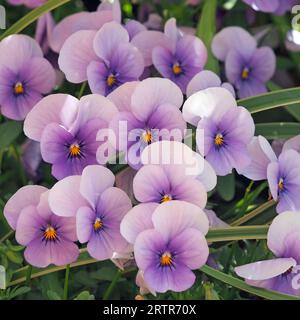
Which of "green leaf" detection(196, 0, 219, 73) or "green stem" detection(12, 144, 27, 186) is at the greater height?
Result: "green leaf" detection(196, 0, 219, 73)

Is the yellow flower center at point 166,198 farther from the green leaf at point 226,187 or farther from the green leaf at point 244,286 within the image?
the green leaf at point 226,187

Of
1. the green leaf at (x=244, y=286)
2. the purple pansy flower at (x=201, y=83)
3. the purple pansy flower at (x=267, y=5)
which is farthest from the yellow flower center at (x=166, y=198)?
the purple pansy flower at (x=267, y=5)

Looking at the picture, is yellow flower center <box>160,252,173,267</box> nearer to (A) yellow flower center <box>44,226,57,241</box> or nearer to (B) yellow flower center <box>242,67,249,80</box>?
(A) yellow flower center <box>44,226,57,241</box>

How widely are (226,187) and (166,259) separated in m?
0.38

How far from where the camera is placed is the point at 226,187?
1562mm

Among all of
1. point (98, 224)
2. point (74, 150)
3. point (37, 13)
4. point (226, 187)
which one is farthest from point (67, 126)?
point (226, 187)

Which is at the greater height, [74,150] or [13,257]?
[74,150]

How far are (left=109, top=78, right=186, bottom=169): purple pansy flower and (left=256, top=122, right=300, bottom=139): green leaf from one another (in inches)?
8.4

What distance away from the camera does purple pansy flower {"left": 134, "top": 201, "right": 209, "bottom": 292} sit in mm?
1176

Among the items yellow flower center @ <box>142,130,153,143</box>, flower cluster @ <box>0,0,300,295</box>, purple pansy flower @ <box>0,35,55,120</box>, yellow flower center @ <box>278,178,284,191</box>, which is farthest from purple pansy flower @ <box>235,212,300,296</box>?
purple pansy flower @ <box>0,35,55,120</box>

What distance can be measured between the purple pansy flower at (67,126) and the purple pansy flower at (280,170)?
22cm

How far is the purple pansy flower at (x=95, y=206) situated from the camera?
1.21 metres

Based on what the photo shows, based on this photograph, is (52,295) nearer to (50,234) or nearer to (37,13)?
(50,234)
